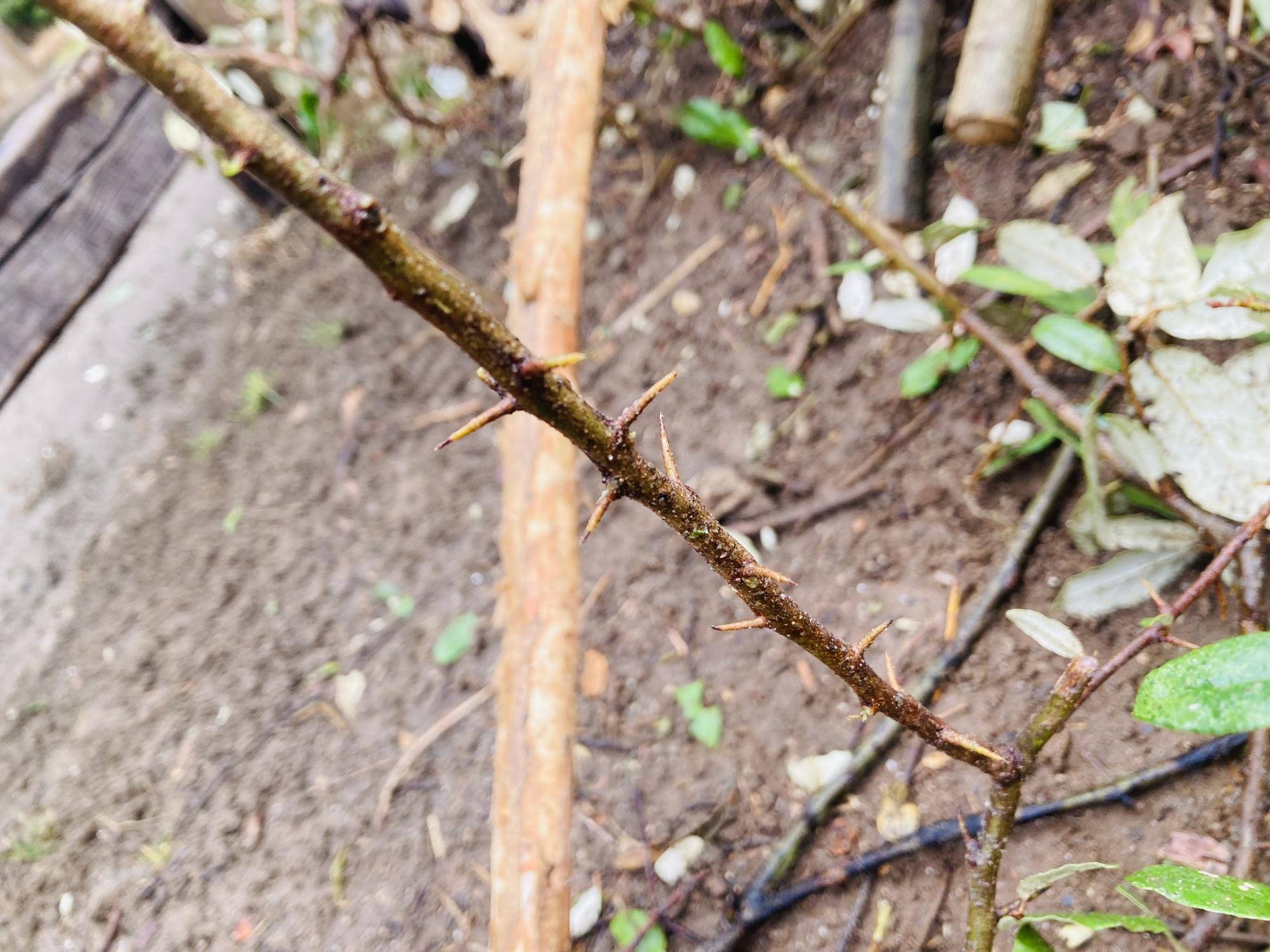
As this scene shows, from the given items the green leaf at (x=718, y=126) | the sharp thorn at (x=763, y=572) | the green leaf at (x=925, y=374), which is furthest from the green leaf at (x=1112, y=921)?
the green leaf at (x=718, y=126)

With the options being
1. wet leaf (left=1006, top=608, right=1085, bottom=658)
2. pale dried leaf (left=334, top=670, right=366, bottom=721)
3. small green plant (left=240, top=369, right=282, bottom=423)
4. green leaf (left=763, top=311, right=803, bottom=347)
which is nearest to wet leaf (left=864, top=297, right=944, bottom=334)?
green leaf (left=763, top=311, right=803, bottom=347)

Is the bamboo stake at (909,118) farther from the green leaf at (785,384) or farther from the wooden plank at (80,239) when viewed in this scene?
the wooden plank at (80,239)

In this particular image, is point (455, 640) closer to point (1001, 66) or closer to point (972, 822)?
point (972, 822)

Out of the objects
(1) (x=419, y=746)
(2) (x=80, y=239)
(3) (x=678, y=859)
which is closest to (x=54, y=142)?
(2) (x=80, y=239)

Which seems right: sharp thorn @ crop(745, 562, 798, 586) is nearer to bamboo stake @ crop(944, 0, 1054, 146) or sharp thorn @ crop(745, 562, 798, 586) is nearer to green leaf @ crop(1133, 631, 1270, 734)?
green leaf @ crop(1133, 631, 1270, 734)

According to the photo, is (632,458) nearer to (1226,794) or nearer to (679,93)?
(1226,794)
